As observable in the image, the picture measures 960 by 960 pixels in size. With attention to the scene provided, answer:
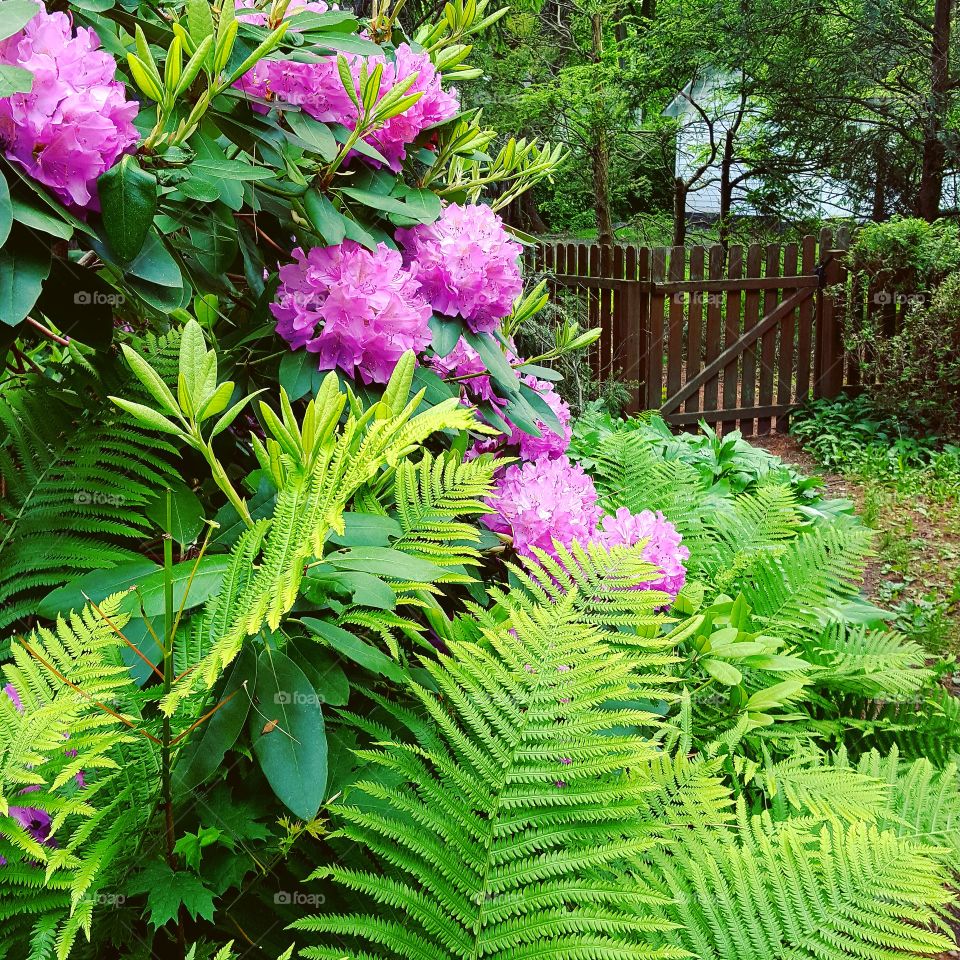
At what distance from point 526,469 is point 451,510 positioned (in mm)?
353

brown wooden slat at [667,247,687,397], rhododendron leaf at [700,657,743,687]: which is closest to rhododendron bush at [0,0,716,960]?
rhododendron leaf at [700,657,743,687]

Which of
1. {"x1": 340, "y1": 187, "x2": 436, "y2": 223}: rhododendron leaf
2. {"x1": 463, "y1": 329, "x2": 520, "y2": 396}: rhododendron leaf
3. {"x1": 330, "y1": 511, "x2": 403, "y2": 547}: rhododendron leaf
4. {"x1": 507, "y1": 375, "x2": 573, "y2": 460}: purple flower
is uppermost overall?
{"x1": 340, "y1": 187, "x2": 436, "y2": 223}: rhododendron leaf

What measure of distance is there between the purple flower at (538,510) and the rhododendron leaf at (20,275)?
64 cm

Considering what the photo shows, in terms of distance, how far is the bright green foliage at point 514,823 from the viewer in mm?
620

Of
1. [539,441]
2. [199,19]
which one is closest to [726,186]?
[539,441]

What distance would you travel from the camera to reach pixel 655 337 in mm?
6766

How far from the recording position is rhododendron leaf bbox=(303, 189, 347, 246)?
0.95m

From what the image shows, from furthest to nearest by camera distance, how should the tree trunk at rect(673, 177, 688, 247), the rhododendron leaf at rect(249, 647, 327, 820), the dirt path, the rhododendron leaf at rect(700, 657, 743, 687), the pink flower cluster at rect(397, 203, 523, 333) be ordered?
1. the tree trunk at rect(673, 177, 688, 247)
2. the dirt path
3. the rhododendron leaf at rect(700, 657, 743, 687)
4. the pink flower cluster at rect(397, 203, 523, 333)
5. the rhododendron leaf at rect(249, 647, 327, 820)

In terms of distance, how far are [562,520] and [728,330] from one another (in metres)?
6.37

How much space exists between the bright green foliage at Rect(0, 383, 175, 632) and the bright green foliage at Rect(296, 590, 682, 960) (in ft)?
1.24

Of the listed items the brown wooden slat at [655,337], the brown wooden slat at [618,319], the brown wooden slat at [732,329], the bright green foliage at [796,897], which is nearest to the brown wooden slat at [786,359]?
the brown wooden slat at [732,329]

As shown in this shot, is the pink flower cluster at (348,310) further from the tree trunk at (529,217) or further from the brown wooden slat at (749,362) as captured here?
the tree trunk at (529,217)

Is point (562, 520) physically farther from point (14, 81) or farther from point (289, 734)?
point (14, 81)

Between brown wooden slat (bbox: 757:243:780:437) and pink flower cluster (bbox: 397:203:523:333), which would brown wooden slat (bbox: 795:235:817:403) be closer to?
brown wooden slat (bbox: 757:243:780:437)
